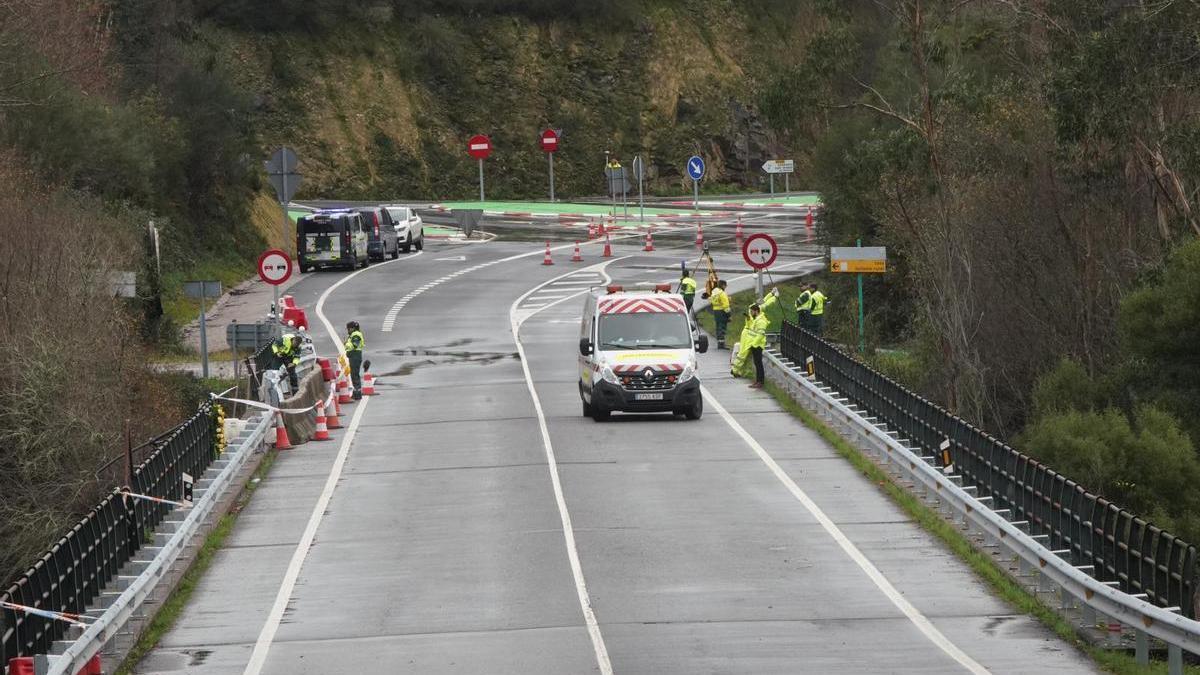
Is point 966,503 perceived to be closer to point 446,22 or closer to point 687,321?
point 687,321

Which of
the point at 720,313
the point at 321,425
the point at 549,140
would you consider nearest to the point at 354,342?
the point at 321,425

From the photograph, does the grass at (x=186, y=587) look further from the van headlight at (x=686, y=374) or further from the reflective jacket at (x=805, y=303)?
the reflective jacket at (x=805, y=303)

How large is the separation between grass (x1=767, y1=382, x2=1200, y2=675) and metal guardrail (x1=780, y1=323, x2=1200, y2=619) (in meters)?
0.54

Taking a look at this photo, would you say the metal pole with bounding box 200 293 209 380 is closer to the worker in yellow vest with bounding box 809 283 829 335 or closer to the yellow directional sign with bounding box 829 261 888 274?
the yellow directional sign with bounding box 829 261 888 274

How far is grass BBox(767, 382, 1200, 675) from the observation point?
564 inches

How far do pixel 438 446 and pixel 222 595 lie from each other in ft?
32.4

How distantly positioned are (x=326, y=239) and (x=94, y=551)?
40.8 m

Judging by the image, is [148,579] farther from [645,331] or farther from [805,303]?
[805,303]

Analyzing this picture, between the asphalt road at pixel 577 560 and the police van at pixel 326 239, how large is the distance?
23.3m

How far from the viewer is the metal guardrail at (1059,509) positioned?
14.1 m

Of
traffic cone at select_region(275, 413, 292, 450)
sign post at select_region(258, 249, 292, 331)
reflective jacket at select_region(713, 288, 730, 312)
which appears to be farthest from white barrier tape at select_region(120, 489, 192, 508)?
reflective jacket at select_region(713, 288, 730, 312)

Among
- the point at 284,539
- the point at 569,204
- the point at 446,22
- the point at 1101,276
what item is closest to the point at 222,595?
the point at 284,539

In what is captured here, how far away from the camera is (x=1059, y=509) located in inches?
669

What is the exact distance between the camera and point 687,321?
30.2m
